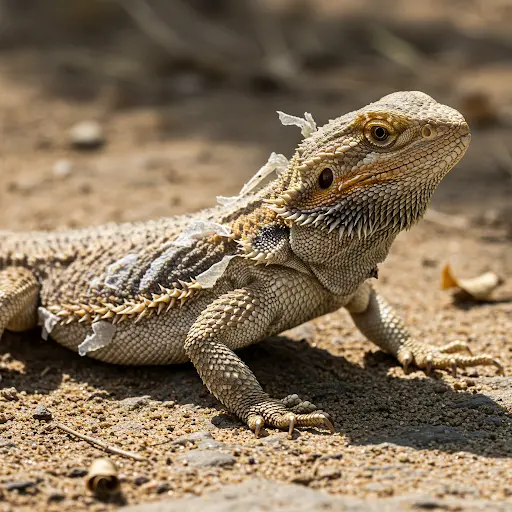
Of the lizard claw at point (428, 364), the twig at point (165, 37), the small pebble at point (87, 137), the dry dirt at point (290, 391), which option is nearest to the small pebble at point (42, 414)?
the dry dirt at point (290, 391)

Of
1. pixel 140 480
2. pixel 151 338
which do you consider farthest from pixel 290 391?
pixel 140 480

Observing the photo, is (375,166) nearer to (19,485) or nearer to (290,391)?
(290,391)

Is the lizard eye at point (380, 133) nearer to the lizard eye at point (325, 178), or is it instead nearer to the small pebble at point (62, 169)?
the lizard eye at point (325, 178)

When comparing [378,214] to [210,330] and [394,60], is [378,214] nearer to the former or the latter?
[210,330]

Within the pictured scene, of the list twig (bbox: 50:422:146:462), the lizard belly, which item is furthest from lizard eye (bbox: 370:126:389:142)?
twig (bbox: 50:422:146:462)

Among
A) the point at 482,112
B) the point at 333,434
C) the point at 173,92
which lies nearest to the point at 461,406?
the point at 333,434

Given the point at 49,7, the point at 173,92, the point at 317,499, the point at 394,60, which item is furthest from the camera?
the point at 49,7
